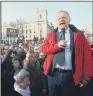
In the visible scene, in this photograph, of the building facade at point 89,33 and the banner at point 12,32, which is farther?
the banner at point 12,32

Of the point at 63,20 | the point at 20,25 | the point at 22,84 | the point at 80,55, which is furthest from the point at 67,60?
the point at 20,25

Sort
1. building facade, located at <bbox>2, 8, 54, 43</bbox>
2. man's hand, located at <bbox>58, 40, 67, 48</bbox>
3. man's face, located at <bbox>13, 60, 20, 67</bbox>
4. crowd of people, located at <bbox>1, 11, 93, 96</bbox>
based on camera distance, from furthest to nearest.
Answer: man's face, located at <bbox>13, 60, 20, 67</bbox> → building facade, located at <bbox>2, 8, 54, 43</bbox> → crowd of people, located at <bbox>1, 11, 93, 96</bbox> → man's hand, located at <bbox>58, 40, 67, 48</bbox>

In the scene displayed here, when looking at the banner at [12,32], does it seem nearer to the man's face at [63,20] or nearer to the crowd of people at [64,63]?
the crowd of people at [64,63]

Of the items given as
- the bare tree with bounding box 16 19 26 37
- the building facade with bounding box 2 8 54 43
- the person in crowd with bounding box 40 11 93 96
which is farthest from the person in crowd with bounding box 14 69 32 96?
the bare tree with bounding box 16 19 26 37

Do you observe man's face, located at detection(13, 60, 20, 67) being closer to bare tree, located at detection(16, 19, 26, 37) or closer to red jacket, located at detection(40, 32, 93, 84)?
bare tree, located at detection(16, 19, 26, 37)

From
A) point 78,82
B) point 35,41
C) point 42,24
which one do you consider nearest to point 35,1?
point 42,24

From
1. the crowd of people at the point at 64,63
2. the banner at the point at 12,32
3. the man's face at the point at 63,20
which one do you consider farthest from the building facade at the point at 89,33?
the banner at the point at 12,32

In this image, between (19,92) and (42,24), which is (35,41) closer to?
(42,24)

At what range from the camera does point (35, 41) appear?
352 centimetres

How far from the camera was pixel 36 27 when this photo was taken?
3.53m

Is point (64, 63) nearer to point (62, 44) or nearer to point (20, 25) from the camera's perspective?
point (62, 44)

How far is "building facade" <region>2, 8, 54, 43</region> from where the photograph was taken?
348 centimetres

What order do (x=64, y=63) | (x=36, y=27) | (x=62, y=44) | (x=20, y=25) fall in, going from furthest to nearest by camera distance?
(x=20, y=25)
(x=36, y=27)
(x=64, y=63)
(x=62, y=44)

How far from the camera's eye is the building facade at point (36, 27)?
348 centimetres
